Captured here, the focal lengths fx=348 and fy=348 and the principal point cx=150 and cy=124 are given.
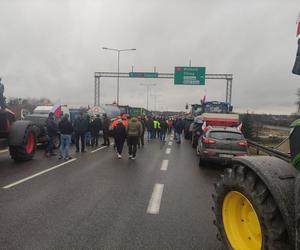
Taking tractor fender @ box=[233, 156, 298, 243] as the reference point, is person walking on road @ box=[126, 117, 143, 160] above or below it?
below

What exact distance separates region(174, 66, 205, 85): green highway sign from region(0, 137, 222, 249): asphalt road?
2994cm

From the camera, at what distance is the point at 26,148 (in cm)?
1189

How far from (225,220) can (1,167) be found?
27.7 feet

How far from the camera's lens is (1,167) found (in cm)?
1080

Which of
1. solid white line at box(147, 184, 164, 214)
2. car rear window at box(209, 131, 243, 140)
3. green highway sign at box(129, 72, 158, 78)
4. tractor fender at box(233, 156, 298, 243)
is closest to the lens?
tractor fender at box(233, 156, 298, 243)

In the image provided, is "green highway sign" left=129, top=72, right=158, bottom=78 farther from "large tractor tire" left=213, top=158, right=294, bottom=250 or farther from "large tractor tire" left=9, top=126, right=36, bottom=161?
"large tractor tire" left=213, top=158, right=294, bottom=250

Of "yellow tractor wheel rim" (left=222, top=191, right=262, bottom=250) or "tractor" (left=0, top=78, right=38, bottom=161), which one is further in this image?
"tractor" (left=0, top=78, right=38, bottom=161)

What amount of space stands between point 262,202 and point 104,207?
12.0ft

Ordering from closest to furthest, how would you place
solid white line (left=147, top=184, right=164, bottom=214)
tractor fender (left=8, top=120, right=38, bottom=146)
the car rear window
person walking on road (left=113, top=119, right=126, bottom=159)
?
solid white line (left=147, top=184, right=164, bottom=214) → tractor fender (left=8, top=120, right=38, bottom=146) → the car rear window → person walking on road (left=113, top=119, right=126, bottom=159)

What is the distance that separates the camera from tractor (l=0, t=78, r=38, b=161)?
36.1 ft

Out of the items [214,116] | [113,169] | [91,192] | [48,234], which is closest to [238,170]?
[48,234]

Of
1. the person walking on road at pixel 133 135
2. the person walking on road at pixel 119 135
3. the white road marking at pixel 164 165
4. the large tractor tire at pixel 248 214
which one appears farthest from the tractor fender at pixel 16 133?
the large tractor tire at pixel 248 214

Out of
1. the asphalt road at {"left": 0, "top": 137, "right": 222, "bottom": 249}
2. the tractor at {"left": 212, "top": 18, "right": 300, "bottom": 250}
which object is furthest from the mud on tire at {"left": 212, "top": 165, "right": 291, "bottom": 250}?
the asphalt road at {"left": 0, "top": 137, "right": 222, "bottom": 249}

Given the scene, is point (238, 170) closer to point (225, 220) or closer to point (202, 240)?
point (225, 220)
